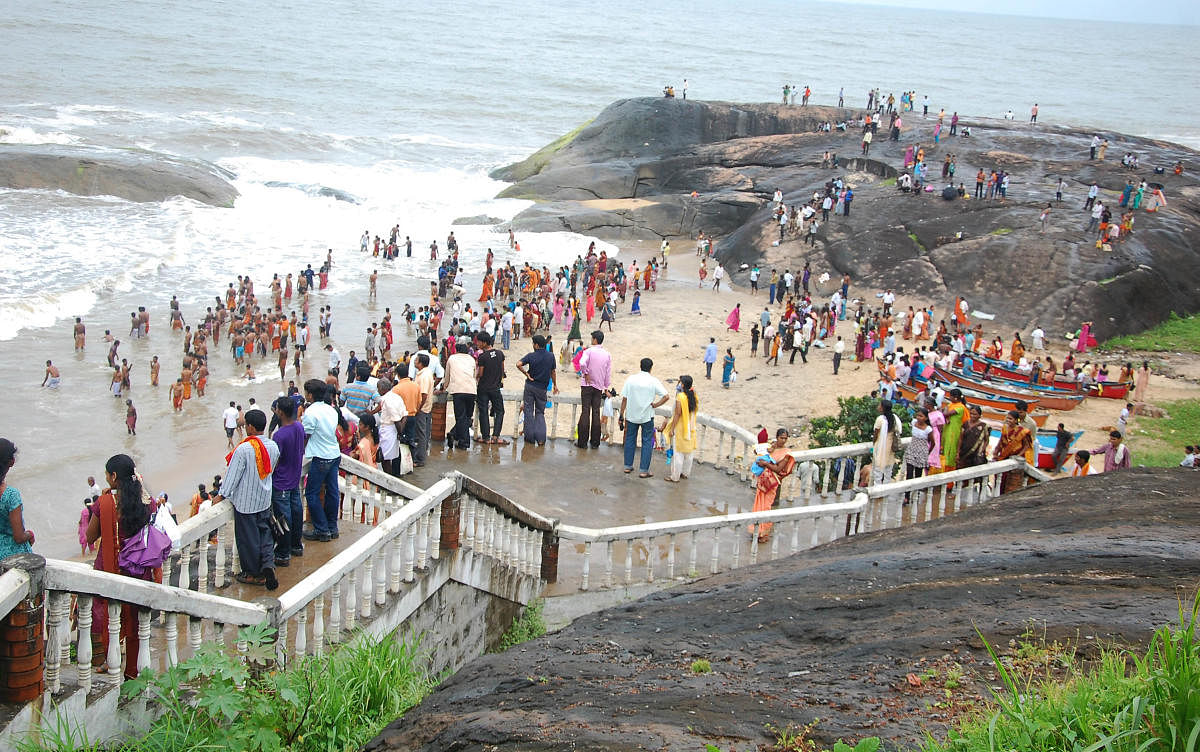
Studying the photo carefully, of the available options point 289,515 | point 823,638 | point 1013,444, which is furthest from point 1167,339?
point 289,515

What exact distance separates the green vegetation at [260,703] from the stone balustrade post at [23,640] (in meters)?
0.26

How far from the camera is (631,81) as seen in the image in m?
118

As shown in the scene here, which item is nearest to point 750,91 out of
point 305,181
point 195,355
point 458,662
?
point 305,181

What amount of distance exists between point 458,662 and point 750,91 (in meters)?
113

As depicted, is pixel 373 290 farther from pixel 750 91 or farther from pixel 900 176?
pixel 750 91

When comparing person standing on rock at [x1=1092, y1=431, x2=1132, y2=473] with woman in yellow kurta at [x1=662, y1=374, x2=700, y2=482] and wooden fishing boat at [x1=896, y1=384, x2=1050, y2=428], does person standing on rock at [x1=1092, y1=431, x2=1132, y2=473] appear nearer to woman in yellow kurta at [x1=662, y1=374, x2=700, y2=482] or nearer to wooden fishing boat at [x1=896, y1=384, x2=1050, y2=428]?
woman in yellow kurta at [x1=662, y1=374, x2=700, y2=482]

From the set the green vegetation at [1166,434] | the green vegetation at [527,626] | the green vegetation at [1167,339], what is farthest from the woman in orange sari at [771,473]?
the green vegetation at [1167,339]

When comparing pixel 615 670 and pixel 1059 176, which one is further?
pixel 1059 176

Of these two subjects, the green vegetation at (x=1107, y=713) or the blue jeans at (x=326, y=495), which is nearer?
the green vegetation at (x=1107, y=713)

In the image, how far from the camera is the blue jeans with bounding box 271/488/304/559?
26.6ft

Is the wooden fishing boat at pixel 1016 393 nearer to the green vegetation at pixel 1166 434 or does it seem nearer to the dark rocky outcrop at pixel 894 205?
the green vegetation at pixel 1166 434

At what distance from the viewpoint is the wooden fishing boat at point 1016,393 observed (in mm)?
26016

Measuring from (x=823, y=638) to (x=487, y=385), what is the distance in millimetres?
7336

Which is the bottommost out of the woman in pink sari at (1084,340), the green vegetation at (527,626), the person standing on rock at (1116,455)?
the woman in pink sari at (1084,340)
